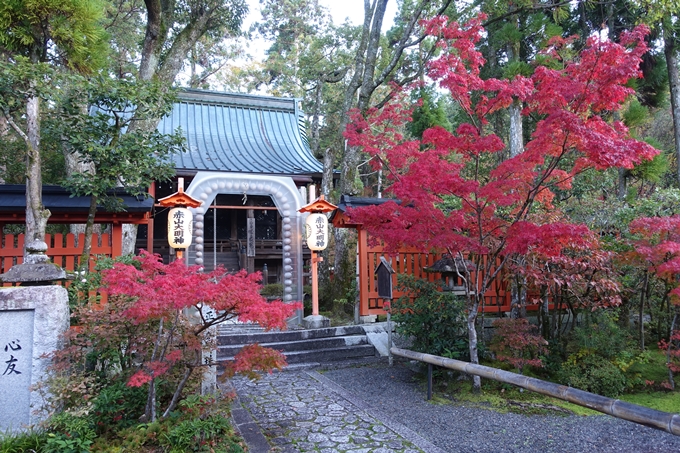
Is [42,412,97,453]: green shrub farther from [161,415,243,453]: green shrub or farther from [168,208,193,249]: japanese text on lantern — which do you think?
[168,208,193,249]: japanese text on lantern

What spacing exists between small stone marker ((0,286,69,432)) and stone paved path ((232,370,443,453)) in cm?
204

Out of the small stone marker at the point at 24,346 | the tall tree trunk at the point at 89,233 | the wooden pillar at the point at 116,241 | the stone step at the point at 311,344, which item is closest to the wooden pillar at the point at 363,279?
the stone step at the point at 311,344

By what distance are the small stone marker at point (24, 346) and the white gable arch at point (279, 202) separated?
590cm

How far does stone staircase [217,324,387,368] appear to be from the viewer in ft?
26.7

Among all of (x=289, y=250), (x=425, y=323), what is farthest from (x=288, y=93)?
(x=425, y=323)

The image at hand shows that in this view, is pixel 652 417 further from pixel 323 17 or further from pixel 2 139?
pixel 323 17

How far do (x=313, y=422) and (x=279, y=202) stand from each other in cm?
639

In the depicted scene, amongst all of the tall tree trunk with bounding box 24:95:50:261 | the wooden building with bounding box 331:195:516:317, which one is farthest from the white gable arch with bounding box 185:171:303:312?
the tall tree trunk with bounding box 24:95:50:261

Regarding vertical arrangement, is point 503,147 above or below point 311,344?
above

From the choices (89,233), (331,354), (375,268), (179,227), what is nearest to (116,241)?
(89,233)

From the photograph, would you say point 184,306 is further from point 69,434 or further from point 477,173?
point 477,173

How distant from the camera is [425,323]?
7117 millimetres

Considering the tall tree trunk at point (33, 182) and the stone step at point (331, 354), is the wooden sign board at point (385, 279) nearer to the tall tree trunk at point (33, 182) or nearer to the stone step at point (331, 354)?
the stone step at point (331, 354)

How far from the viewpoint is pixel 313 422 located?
16.9ft
